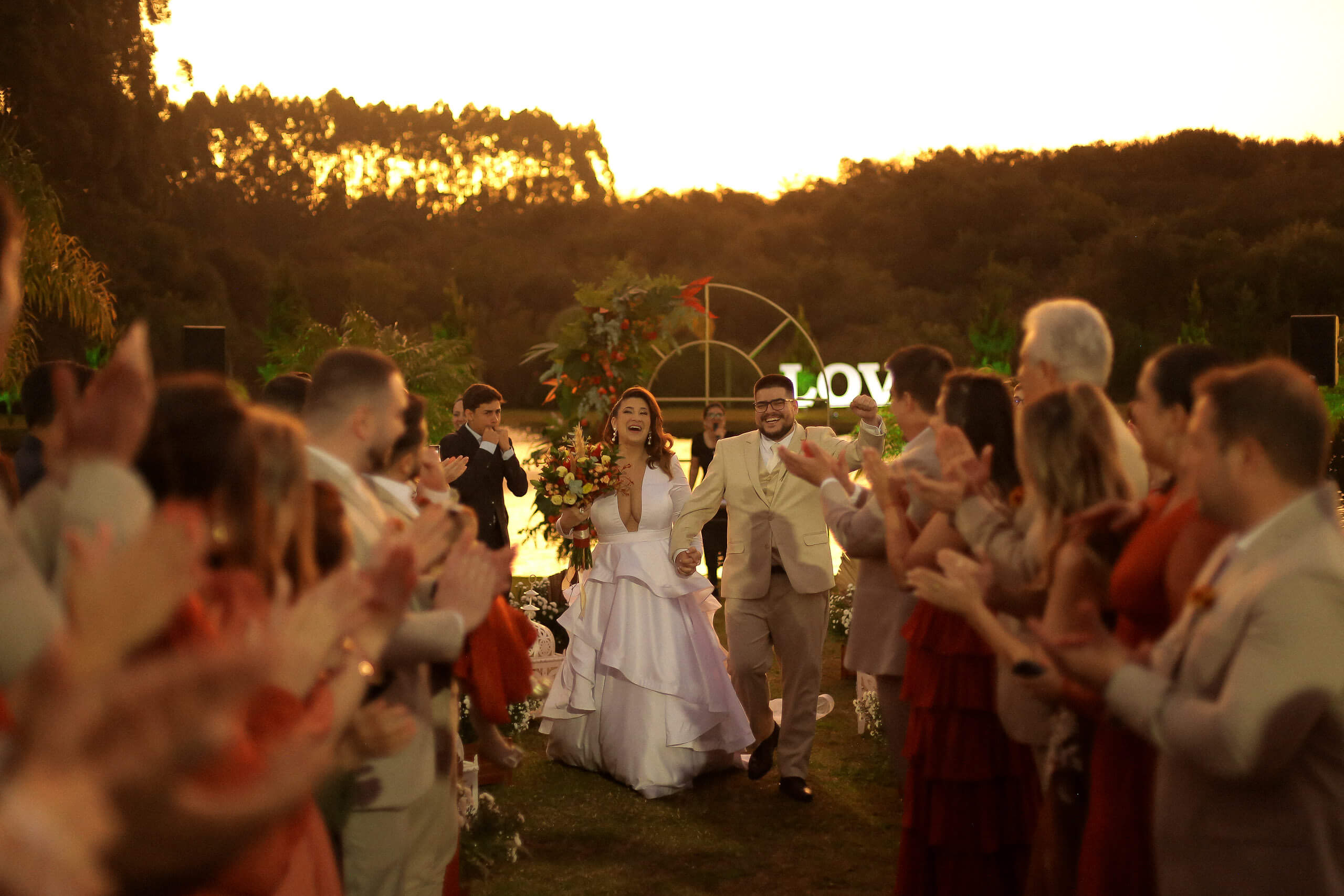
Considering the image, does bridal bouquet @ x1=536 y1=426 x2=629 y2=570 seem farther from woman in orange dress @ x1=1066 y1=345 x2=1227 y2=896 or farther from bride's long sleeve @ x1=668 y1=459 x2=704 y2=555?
woman in orange dress @ x1=1066 y1=345 x2=1227 y2=896

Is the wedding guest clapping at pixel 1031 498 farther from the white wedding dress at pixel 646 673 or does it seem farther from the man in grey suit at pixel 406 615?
the white wedding dress at pixel 646 673

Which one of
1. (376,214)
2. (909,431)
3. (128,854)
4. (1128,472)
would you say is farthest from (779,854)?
(376,214)

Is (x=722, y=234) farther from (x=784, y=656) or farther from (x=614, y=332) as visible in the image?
(x=784, y=656)

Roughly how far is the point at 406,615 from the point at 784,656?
12.6 ft

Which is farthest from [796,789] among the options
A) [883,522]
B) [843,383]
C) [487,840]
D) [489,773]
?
[843,383]

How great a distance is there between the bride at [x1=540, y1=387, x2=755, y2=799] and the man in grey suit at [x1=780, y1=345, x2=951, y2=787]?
5.54 feet

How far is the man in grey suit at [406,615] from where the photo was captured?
109 inches

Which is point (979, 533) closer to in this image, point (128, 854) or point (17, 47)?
point (128, 854)

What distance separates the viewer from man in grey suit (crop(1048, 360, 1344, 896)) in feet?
6.59

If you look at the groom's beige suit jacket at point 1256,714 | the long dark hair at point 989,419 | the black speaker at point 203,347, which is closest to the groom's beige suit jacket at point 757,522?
the long dark hair at point 989,419

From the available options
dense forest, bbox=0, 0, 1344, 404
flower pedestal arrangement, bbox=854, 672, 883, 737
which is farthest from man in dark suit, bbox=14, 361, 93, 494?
dense forest, bbox=0, 0, 1344, 404

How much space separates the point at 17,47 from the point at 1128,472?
21.7 meters

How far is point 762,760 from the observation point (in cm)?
636

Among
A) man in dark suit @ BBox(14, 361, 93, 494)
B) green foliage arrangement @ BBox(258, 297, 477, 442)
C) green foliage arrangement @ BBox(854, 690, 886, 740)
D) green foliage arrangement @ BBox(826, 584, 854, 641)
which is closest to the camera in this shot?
man in dark suit @ BBox(14, 361, 93, 494)
